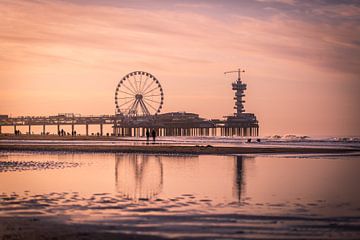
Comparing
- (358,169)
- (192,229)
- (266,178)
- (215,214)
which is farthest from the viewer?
(358,169)

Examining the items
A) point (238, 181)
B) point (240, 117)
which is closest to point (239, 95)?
point (240, 117)

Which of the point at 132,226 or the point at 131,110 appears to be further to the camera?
the point at 131,110

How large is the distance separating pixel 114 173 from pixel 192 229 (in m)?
13.8

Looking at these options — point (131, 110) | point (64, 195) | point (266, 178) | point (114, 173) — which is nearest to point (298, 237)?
point (64, 195)

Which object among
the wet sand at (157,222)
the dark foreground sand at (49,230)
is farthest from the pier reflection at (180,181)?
the dark foreground sand at (49,230)

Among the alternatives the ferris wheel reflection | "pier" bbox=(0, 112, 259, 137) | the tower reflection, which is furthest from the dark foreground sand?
"pier" bbox=(0, 112, 259, 137)

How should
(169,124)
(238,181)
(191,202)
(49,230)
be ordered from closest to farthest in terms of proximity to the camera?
1. (49,230)
2. (191,202)
3. (238,181)
4. (169,124)

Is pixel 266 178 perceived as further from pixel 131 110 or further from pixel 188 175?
pixel 131 110

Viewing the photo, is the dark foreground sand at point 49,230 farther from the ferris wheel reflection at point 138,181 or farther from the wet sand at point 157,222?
the ferris wheel reflection at point 138,181

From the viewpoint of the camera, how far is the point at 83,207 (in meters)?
15.1

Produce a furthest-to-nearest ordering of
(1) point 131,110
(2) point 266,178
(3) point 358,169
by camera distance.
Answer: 1. (1) point 131,110
2. (3) point 358,169
3. (2) point 266,178

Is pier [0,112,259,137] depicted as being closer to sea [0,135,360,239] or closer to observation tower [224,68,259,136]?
observation tower [224,68,259,136]

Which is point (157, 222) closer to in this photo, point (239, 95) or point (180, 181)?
point (180, 181)

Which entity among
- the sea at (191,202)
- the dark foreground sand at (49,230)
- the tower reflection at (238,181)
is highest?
the tower reflection at (238,181)
